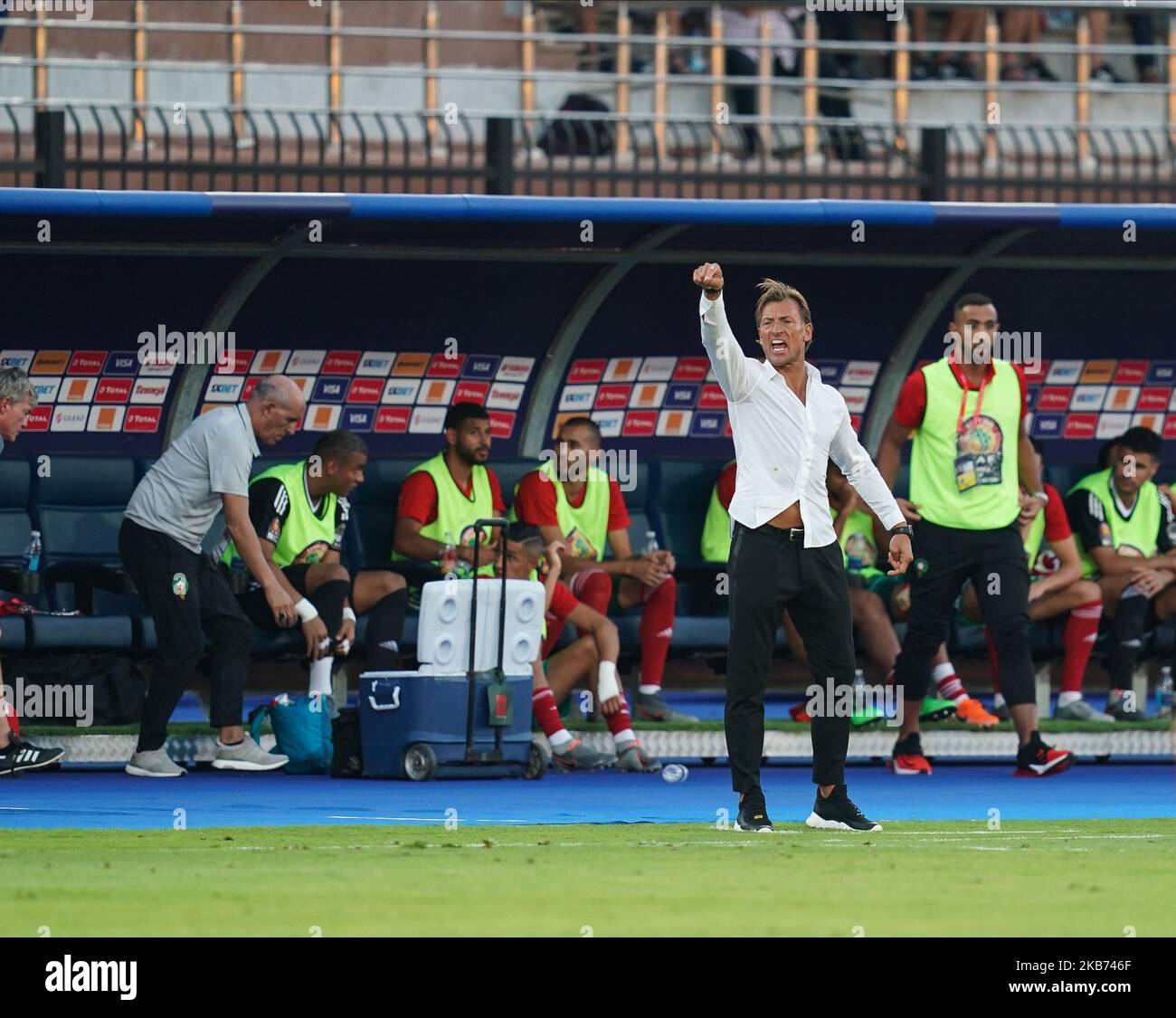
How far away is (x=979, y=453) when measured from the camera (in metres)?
11.8

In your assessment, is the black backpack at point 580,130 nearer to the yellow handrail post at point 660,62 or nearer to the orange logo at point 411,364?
the yellow handrail post at point 660,62

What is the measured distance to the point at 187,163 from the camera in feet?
46.0

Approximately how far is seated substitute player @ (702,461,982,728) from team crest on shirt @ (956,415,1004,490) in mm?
1249

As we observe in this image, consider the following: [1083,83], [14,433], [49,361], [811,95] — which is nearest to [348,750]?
[14,433]

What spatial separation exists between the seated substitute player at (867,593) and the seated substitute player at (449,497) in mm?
1479

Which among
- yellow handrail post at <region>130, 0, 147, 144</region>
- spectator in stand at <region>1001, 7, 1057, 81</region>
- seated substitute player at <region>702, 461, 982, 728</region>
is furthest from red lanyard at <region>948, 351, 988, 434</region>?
spectator in stand at <region>1001, 7, 1057, 81</region>

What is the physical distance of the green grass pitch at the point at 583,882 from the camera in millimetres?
6156

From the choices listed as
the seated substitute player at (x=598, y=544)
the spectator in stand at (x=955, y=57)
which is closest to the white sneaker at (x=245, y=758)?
the seated substitute player at (x=598, y=544)

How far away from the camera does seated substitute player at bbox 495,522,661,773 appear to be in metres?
12.4

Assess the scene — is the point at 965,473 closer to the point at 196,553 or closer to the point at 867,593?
the point at 867,593

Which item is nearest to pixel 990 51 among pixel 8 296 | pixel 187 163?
pixel 187 163

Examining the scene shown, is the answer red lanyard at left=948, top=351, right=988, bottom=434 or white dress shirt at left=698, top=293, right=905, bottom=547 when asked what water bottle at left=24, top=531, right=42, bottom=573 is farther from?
white dress shirt at left=698, top=293, right=905, bottom=547
